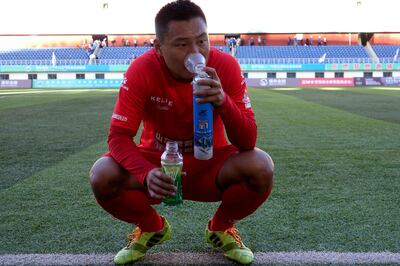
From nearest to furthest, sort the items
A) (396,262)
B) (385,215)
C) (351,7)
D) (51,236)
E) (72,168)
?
(396,262), (51,236), (385,215), (72,168), (351,7)

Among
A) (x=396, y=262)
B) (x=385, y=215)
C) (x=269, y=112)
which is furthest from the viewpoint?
(x=269, y=112)

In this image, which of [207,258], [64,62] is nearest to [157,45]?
[207,258]

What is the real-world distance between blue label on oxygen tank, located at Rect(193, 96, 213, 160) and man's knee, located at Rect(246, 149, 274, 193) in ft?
1.29

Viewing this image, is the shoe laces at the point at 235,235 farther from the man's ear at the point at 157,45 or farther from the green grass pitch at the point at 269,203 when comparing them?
the man's ear at the point at 157,45

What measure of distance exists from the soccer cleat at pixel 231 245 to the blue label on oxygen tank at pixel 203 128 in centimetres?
71

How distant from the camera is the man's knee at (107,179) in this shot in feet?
8.59

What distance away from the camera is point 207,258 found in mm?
2803

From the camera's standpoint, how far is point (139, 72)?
2705 millimetres

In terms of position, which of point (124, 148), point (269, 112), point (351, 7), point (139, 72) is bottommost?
point (269, 112)

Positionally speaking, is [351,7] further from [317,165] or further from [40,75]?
[317,165]

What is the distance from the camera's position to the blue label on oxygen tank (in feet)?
7.26

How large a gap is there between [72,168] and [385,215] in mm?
3362

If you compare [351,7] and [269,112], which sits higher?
[351,7]

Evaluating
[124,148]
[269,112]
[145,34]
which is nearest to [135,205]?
[124,148]
